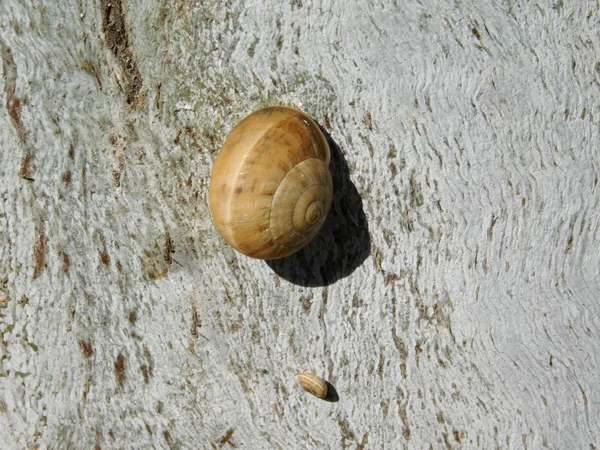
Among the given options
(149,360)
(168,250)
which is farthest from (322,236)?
(149,360)

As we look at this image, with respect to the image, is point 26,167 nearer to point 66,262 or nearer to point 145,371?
point 66,262

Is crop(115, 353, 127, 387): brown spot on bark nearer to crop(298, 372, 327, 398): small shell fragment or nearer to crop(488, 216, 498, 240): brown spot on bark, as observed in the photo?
crop(298, 372, 327, 398): small shell fragment

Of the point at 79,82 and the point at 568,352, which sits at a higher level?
the point at 79,82

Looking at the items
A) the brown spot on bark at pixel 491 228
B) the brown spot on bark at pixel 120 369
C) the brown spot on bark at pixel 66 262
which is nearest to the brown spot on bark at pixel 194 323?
the brown spot on bark at pixel 120 369

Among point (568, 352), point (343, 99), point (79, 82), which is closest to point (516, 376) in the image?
point (568, 352)

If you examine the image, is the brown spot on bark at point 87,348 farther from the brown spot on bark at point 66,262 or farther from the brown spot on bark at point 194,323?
the brown spot on bark at point 194,323

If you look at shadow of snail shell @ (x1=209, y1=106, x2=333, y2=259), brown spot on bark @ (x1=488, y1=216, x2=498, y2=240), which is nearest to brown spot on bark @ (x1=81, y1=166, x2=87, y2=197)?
shadow of snail shell @ (x1=209, y1=106, x2=333, y2=259)

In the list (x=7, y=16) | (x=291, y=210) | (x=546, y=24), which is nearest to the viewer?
(x=291, y=210)

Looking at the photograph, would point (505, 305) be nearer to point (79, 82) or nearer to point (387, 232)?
point (387, 232)
